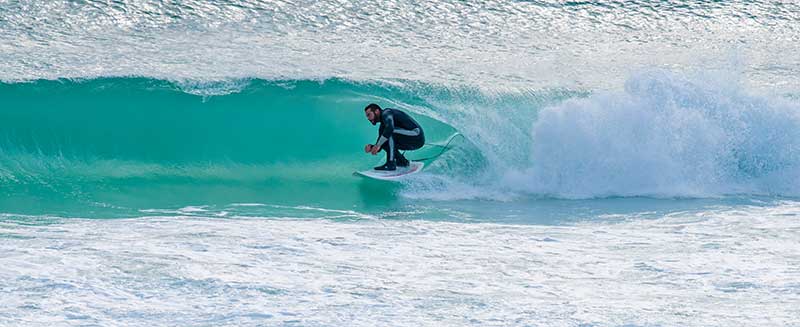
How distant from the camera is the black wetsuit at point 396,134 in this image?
28.1ft

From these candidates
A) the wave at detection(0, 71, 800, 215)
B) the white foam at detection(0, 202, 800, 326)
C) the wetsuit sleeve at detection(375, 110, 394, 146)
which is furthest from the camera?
the wave at detection(0, 71, 800, 215)

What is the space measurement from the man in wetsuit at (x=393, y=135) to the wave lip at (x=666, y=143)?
974 mm

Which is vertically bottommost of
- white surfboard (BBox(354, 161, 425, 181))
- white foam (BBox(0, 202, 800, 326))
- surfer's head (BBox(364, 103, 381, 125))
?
white foam (BBox(0, 202, 800, 326))

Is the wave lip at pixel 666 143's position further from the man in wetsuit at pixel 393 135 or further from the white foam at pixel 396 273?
the white foam at pixel 396 273

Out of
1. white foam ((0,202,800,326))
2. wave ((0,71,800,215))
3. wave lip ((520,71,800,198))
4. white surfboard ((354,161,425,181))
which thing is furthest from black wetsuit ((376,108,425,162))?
white foam ((0,202,800,326))

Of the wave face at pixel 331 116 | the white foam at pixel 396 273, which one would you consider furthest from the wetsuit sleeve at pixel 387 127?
the white foam at pixel 396 273

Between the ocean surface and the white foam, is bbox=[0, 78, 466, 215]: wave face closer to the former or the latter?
the ocean surface

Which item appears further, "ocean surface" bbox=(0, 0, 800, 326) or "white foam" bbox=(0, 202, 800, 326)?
"ocean surface" bbox=(0, 0, 800, 326)

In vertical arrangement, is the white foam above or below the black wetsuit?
below

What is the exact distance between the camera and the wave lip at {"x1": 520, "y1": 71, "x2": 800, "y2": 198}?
355 inches

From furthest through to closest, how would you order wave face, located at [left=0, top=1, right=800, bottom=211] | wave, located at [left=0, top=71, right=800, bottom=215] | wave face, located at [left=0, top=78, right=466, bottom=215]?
1. wave face, located at [left=0, top=1, right=800, bottom=211]
2. wave, located at [left=0, top=71, right=800, bottom=215]
3. wave face, located at [left=0, top=78, right=466, bottom=215]

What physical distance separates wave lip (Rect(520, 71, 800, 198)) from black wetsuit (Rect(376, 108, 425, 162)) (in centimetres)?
96

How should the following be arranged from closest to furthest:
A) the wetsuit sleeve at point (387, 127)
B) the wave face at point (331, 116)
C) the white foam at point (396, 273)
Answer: the white foam at point (396, 273), the wetsuit sleeve at point (387, 127), the wave face at point (331, 116)

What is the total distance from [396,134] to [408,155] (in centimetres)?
85
